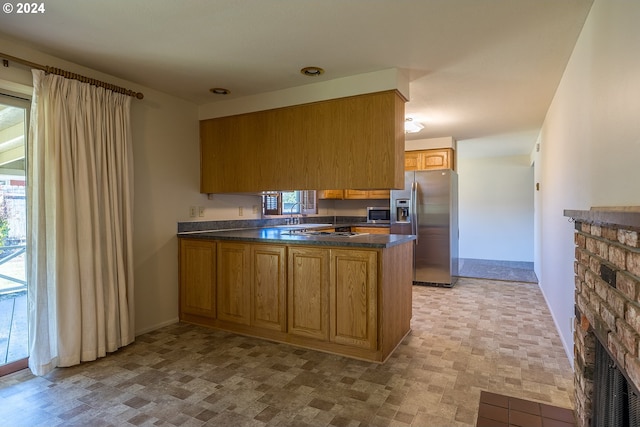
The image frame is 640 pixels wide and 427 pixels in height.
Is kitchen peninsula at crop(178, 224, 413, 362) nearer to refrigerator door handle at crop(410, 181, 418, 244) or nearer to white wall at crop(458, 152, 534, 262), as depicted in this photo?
refrigerator door handle at crop(410, 181, 418, 244)

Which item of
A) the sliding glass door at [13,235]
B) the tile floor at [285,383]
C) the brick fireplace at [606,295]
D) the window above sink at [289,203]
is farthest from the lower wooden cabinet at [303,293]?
the window above sink at [289,203]

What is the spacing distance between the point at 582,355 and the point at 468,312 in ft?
7.12

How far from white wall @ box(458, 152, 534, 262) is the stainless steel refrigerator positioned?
95.9 inches

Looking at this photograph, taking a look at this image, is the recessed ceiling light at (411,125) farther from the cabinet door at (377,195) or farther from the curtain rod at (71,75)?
the curtain rod at (71,75)

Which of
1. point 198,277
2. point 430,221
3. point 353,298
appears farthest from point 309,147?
point 430,221

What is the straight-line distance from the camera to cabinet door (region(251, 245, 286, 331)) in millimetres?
3062

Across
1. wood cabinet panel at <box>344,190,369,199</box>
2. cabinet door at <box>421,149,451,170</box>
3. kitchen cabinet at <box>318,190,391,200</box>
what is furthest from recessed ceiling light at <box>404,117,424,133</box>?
wood cabinet panel at <box>344,190,369,199</box>

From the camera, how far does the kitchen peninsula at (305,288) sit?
268 cm

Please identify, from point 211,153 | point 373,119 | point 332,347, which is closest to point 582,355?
point 332,347

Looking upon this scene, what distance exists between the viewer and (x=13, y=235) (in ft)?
8.46

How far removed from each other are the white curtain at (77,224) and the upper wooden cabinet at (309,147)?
0.99m

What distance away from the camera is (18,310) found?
2.64m

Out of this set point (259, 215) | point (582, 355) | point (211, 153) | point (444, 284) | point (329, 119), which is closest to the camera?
point (582, 355)

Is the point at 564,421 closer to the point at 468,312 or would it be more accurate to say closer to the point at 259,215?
the point at 468,312
